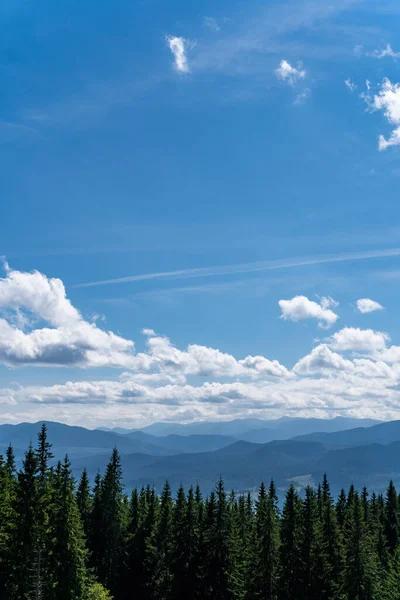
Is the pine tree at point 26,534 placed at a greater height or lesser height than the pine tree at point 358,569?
greater

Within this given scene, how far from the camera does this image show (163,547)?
6862 cm

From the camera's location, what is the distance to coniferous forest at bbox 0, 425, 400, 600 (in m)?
38.7

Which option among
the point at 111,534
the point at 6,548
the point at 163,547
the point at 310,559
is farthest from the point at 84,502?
the point at 6,548

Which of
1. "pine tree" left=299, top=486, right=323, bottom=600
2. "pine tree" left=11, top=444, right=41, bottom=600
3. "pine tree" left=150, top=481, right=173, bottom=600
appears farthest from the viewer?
"pine tree" left=150, top=481, right=173, bottom=600

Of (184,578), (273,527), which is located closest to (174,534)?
(184,578)

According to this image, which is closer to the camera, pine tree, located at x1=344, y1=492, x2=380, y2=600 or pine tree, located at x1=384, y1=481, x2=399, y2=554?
pine tree, located at x1=344, y1=492, x2=380, y2=600

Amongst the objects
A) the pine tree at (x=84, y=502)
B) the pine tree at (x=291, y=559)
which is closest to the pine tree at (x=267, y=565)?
the pine tree at (x=291, y=559)

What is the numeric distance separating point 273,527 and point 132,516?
3487 centimetres

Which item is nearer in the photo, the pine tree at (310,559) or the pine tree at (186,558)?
the pine tree at (310,559)

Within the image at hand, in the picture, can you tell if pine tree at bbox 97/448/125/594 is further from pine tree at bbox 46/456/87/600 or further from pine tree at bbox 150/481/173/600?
pine tree at bbox 46/456/87/600

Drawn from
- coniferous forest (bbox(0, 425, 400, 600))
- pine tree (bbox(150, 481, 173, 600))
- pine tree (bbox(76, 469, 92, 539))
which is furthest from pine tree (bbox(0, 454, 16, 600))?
pine tree (bbox(76, 469, 92, 539))

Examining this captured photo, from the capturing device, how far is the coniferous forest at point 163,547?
38656mm

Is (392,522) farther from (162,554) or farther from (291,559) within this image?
(291,559)

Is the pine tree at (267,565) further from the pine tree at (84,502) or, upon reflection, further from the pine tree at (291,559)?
the pine tree at (84,502)
